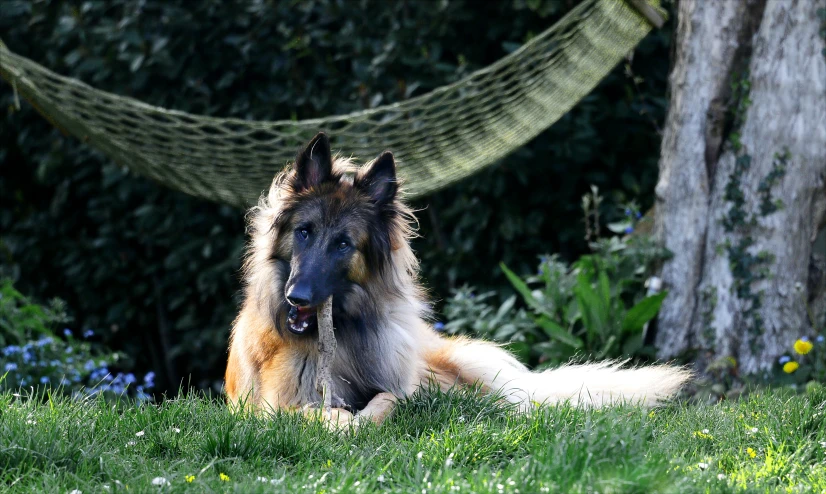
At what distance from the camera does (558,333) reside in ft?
18.0

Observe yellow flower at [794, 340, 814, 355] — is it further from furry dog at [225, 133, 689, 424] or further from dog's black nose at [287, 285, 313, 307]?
dog's black nose at [287, 285, 313, 307]

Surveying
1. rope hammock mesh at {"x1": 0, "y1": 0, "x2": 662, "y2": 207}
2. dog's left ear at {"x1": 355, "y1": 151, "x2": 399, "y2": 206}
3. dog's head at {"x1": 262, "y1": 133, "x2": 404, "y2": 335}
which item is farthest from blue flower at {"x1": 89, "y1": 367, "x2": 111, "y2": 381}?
dog's left ear at {"x1": 355, "y1": 151, "x2": 399, "y2": 206}

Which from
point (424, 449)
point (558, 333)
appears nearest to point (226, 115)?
point (558, 333)

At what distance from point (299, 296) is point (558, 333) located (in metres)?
2.23

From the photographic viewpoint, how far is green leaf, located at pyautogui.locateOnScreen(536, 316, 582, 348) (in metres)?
5.43

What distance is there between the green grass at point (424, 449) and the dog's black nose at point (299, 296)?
1.57 feet

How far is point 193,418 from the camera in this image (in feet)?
11.2

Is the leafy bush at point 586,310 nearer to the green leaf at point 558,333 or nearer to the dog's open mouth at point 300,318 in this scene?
the green leaf at point 558,333

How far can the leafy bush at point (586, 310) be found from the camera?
540 centimetres

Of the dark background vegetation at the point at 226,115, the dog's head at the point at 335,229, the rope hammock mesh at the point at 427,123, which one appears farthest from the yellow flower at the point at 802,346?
the dog's head at the point at 335,229

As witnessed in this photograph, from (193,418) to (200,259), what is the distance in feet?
14.6

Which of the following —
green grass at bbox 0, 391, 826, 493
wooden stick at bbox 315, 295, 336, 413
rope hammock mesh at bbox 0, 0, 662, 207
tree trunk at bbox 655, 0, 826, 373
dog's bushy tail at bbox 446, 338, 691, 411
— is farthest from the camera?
rope hammock mesh at bbox 0, 0, 662, 207

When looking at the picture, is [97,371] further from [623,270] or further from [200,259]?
[623,270]

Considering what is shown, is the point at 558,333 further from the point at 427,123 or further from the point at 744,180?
the point at 427,123
